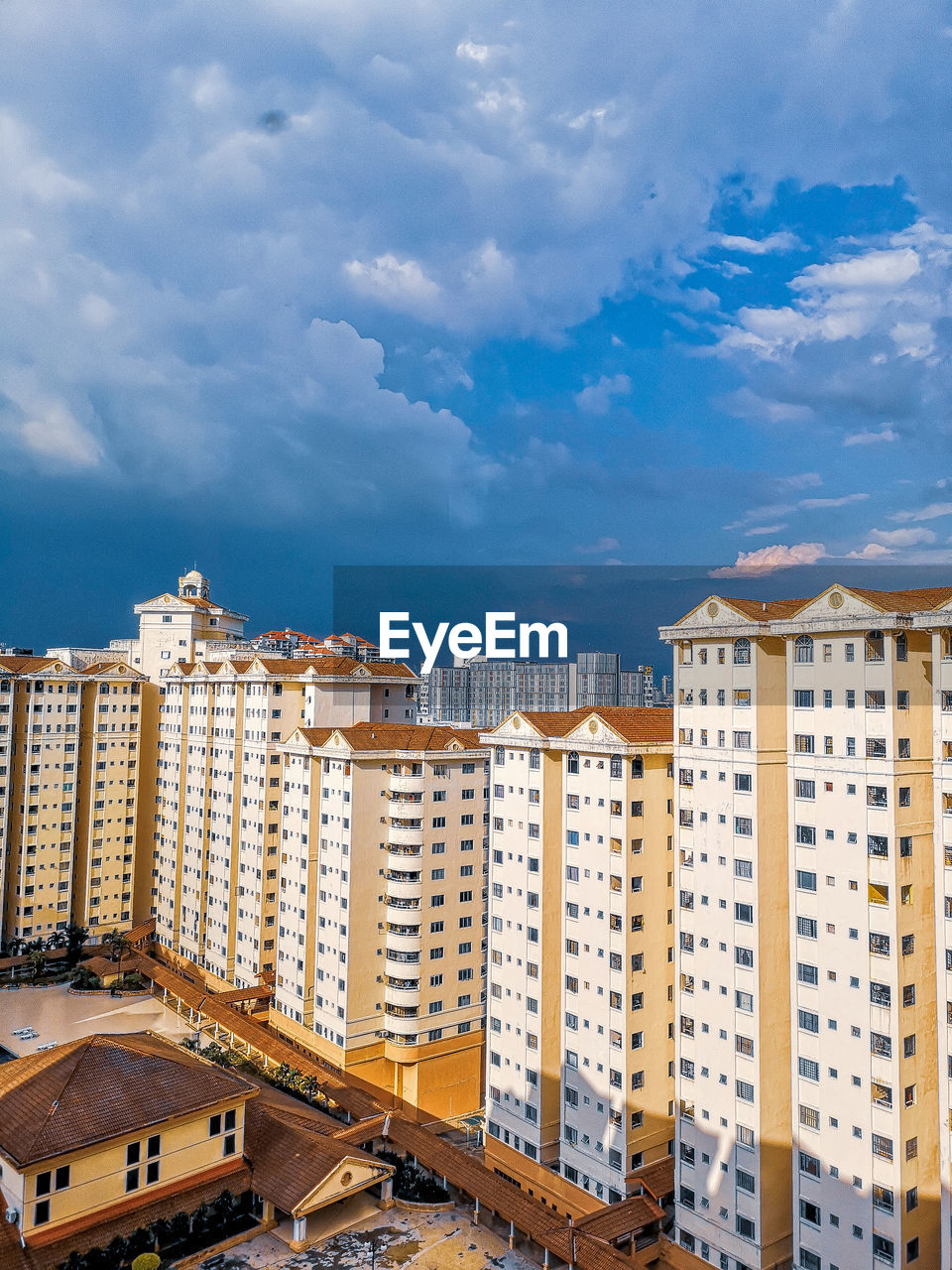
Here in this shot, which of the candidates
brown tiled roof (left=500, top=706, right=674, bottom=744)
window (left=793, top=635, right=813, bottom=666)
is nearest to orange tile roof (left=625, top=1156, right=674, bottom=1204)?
brown tiled roof (left=500, top=706, right=674, bottom=744)

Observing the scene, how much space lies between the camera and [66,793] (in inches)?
2135

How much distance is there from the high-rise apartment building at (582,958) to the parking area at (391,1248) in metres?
5.80

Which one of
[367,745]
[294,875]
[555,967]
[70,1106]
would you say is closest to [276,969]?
[294,875]

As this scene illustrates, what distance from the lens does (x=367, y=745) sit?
125ft

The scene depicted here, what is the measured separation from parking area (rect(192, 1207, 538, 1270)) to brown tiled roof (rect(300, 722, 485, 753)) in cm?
1750

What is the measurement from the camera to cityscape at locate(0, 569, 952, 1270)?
22.7 meters

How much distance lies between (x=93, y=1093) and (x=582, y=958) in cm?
1550

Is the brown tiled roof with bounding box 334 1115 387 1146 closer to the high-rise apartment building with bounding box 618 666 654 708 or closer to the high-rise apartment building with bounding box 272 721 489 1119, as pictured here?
the high-rise apartment building with bounding box 272 721 489 1119

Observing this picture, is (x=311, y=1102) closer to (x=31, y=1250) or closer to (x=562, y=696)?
(x=31, y=1250)

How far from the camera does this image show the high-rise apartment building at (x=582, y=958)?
94.7 feet

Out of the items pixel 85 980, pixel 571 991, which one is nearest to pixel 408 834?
pixel 571 991

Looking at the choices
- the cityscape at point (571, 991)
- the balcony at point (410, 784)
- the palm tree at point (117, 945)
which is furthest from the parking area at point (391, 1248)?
the palm tree at point (117, 945)

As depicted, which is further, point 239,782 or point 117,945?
point 117,945

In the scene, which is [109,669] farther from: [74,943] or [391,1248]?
[391,1248]
